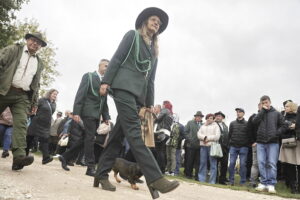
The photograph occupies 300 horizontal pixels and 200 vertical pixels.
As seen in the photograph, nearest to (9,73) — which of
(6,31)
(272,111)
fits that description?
(272,111)

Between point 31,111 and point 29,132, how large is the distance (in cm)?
340

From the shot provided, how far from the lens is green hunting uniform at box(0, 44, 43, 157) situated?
5.38m

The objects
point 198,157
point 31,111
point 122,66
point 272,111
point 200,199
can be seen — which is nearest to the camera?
point 122,66

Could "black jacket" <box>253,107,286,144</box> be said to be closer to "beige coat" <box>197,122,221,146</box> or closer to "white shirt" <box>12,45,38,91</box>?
"beige coat" <box>197,122,221,146</box>

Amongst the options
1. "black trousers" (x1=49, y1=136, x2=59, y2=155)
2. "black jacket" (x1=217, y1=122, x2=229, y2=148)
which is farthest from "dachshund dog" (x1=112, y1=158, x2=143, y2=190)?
"black trousers" (x1=49, y1=136, x2=59, y2=155)

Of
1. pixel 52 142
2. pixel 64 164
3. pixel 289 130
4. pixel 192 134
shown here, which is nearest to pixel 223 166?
pixel 192 134

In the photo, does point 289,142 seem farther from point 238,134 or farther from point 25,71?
point 25,71

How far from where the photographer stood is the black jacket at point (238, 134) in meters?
10.00

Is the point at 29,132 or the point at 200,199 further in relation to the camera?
the point at 29,132

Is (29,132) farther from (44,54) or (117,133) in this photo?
(44,54)

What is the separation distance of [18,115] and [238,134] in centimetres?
675

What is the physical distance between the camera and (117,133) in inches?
174

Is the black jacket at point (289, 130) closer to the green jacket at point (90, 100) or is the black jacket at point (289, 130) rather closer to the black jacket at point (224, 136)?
the black jacket at point (224, 136)

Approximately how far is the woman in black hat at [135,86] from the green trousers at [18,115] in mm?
1636
